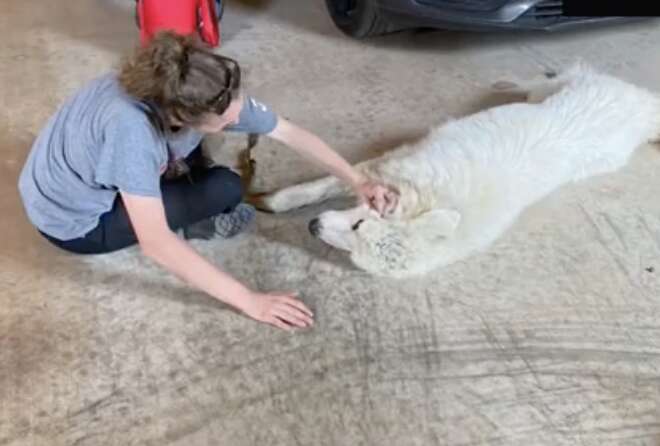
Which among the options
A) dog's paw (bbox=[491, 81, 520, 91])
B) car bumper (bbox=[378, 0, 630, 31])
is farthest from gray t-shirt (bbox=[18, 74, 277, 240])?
dog's paw (bbox=[491, 81, 520, 91])

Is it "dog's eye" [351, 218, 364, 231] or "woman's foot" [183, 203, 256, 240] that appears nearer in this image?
"dog's eye" [351, 218, 364, 231]

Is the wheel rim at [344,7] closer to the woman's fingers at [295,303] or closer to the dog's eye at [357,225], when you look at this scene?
the dog's eye at [357,225]

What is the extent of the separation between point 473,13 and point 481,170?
4.02ft

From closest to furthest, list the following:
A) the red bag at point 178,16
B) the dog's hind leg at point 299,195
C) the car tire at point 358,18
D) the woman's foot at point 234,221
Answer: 1. the woman's foot at point 234,221
2. the dog's hind leg at point 299,195
3. the red bag at point 178,16
4. the car tire at point 358,18

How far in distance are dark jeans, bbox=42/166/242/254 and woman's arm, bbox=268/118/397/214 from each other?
0.24 m

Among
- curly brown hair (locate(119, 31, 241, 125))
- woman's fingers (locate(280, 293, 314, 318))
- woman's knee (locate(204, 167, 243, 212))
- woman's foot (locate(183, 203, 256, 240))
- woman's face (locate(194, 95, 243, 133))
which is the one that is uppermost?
curly brown hair (locate(119, 31, 241, 125))

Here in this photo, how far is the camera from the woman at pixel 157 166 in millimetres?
2344

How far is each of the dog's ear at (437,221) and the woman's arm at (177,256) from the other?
1.77 feet

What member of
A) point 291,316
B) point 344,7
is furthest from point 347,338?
point 344,7

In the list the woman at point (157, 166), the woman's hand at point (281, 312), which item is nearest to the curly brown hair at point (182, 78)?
the woman at point (157, 166)

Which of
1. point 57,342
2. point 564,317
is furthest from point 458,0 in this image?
point 57,342

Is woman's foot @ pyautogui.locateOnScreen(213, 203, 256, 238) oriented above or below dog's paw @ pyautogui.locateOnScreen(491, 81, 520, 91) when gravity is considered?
below

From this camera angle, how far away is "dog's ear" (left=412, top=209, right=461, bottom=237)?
271 cm

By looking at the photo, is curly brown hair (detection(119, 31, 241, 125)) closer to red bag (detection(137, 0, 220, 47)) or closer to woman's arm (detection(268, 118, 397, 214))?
woman's arm (detection(268, 118, 397, 214))
